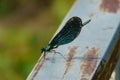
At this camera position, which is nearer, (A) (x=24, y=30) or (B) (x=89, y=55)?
(B) (x=89, y=55)

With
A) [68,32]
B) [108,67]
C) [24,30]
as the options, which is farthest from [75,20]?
[24,30]

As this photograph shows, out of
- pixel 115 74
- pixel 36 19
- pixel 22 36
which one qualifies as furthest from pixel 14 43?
pixel 115 74

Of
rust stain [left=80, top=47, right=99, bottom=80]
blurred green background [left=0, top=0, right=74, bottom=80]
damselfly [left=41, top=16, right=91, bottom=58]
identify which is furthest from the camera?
blurred green background [left=0, top=0, right=74, bottom=80]

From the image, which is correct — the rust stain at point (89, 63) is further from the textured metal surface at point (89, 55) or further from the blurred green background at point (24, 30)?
the blurred green background at point (24, 30)

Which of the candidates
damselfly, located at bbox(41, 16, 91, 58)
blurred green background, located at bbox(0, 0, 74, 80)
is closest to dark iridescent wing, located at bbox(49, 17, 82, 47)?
damselfly, located at bbox(41, 16, 91, 58)

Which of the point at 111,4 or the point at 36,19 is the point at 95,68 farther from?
the point at 36,19

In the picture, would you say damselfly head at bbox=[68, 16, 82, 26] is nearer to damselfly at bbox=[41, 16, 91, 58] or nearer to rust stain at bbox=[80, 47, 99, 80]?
damselfly at bbox=[41, 16, 91, 58]

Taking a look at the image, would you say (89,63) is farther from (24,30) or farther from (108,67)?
(24,30)

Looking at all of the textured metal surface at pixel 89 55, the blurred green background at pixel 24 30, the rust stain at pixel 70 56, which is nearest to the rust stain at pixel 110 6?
the textured metal surface at pixel 89 55
